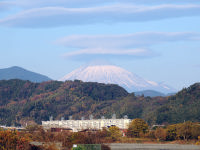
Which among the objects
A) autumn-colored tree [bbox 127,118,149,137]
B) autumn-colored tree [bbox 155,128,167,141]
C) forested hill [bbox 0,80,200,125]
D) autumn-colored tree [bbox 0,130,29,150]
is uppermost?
forested hill [bbox 0,80,200,125]

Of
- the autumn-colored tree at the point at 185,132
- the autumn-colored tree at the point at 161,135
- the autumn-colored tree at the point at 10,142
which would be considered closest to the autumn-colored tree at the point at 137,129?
the autumn-colored tree at the point at 161,135

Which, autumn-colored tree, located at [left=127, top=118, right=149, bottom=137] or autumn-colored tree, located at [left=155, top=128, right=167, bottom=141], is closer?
autumn-colored tree, located at [left=155, top=128, right=167, bottom=141]

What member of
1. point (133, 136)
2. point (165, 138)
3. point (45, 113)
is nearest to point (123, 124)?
point (133, 136)

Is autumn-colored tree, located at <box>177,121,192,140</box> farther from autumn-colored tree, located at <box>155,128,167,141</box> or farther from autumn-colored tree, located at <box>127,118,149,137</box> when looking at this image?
autumn-colored tree, located at <box>127,118,149,137</box>

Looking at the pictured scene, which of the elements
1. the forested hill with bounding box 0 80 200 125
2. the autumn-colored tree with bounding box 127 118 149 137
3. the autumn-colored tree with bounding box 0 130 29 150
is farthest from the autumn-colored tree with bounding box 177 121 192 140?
the forested hill with bounding box 0 80 200 125

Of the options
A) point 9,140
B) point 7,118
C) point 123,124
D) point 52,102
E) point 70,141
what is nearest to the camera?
point 9,140

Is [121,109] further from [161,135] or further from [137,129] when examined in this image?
[161,135]

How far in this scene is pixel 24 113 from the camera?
177 m

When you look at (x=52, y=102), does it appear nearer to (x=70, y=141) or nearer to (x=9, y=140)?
(x=70, y=141)

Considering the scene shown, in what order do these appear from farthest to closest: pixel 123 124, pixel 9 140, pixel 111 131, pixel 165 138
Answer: pixel 123 124 → pixel 111 131 → pixel 165 138 → pixel 9 140

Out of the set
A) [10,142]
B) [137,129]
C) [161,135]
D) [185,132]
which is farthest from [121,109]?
[10,142]

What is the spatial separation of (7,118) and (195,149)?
12596cm

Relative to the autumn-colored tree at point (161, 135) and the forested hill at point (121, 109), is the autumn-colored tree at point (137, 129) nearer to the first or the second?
the autumn-colored tree at point (161, 135)

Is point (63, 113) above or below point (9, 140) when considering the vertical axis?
above
